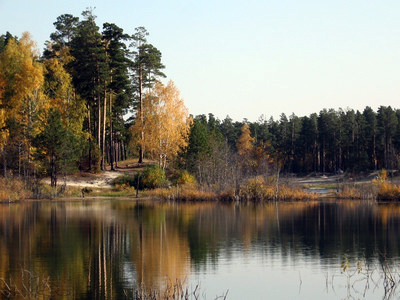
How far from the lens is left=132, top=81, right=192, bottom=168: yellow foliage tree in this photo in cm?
7031

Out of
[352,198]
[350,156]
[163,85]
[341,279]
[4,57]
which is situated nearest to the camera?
[341,279]

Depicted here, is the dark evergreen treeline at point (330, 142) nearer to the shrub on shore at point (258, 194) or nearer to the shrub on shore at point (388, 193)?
the shrub on shore at point (258, 194)

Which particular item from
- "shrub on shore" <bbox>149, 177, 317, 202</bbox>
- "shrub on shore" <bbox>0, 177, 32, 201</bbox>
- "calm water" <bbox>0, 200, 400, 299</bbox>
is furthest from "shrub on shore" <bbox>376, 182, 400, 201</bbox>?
"shrub on shore" <bbox>0, 177, 32, 201</bbox>

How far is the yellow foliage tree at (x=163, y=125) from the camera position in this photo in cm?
7031

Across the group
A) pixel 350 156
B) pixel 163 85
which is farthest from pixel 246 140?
pixel 163 85

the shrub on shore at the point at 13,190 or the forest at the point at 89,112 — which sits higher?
the forest at the point at 89,112

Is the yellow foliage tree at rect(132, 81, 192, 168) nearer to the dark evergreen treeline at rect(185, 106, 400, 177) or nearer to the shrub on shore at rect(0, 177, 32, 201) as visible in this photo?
the dark evergreen treeline at rect(185, 106, 400, 177)

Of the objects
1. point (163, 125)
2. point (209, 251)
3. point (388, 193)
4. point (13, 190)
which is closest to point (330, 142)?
point (163, 125)

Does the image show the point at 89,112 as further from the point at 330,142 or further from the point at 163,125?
the point at 330,142

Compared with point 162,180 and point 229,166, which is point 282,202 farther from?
point 162,180

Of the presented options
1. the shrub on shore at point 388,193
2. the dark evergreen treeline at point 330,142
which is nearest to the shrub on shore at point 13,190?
the dark evergreen treeline at point 330,142

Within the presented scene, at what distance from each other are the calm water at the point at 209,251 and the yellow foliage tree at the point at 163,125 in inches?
965

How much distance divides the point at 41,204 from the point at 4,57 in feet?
71.1

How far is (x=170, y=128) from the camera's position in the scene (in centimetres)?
7025
